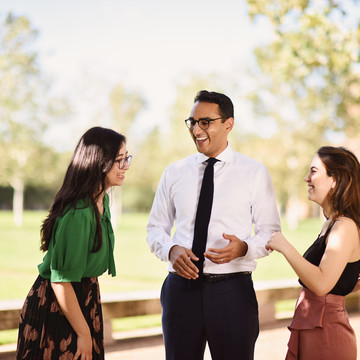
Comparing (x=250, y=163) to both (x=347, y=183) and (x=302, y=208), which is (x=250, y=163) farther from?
(x=302, y=208)

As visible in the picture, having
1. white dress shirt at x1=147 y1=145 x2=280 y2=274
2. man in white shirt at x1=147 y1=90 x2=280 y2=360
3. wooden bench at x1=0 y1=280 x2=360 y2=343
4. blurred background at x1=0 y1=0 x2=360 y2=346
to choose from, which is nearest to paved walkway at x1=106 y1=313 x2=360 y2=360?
wooden bench at x1=0 y1=280 x2=360 y2=343

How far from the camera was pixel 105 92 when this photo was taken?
133ft

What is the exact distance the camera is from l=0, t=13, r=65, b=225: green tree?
3347 centimetres

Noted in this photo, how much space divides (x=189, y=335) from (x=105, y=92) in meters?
37.9

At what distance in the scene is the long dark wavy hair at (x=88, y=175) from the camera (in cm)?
292

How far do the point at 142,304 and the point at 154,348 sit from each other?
0.51 meters

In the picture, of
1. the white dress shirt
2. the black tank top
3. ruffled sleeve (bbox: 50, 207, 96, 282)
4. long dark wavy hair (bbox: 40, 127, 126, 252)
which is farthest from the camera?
the white dress shirt

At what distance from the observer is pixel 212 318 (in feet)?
11.5

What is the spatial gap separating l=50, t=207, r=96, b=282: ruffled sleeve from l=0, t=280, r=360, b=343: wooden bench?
10.9 ft

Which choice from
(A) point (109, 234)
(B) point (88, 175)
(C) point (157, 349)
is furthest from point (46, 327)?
(C) point (157, 349)

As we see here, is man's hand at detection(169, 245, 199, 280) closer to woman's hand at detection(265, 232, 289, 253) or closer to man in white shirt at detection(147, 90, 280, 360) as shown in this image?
man in white shirt at detection(147, 90, 280, 360)

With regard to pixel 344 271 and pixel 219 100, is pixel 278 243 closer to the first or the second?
pixel 344 271

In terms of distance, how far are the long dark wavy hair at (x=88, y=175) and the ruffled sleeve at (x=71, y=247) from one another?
70 millimetres

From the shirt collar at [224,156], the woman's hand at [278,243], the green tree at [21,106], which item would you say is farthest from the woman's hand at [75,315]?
the green tree at [21,106]
